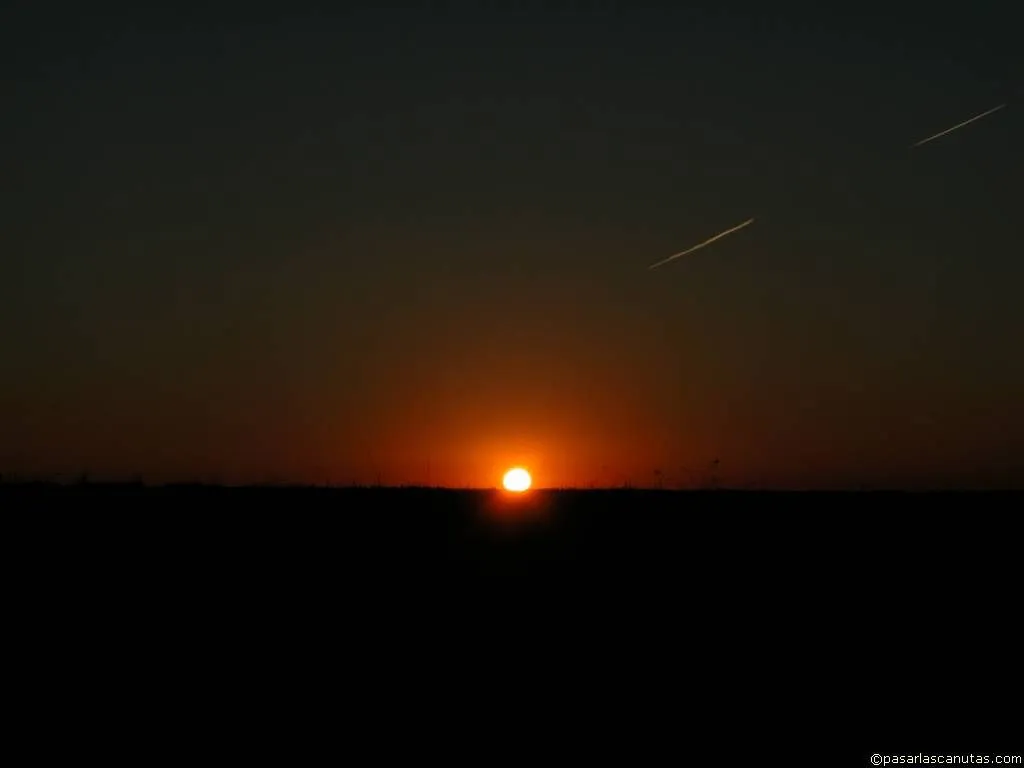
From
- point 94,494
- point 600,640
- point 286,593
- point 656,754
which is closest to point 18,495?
point 94,494

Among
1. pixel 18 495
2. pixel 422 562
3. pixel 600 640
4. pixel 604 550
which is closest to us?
pixel 600 640

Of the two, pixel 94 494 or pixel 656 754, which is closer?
pixel 656 754

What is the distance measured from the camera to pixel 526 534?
21688 mm

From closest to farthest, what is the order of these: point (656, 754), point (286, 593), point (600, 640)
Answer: point (656, 754) < point (600, 640) < point (286, 593)

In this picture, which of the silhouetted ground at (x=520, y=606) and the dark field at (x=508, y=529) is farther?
the dark field at (x=508, y=529)

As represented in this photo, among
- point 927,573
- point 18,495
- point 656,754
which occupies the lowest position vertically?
point 656,754

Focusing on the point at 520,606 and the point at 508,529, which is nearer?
the point at 520,606

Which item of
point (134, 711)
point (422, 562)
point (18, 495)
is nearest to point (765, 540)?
point (422, 562)

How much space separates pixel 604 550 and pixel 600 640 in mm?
4364

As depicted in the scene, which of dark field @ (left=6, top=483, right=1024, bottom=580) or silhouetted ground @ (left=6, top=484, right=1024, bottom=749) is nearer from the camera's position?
silhouetted ground @ (left=6, top=484, right=1024, bottom=749)

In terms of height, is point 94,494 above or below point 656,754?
above

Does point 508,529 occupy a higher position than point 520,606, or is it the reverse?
point 508,529

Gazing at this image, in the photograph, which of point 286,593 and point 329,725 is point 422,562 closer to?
point 286,593

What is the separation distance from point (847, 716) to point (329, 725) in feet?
18.0
